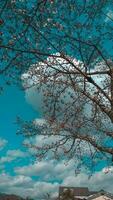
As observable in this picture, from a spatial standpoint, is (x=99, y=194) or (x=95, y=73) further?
(x=99, y=194)

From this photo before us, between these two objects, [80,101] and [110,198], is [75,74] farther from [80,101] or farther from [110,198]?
[110,198]

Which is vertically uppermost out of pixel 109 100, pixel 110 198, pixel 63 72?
pixel 110 198

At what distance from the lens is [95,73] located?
2028 cm

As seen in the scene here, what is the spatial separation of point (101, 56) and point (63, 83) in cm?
213

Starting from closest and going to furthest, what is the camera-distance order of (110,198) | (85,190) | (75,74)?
(75,74) → (110,198) → (85,190)

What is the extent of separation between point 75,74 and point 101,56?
1326mm

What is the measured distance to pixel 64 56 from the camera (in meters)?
19.4

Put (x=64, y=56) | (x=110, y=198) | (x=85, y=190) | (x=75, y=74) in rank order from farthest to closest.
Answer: (x=85, y=190) → (x=110, y=198) → (x=75, y=74) → (x=64, y=56)

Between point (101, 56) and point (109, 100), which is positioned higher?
point (101, 56)

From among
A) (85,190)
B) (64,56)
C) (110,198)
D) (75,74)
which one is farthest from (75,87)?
(85,190)

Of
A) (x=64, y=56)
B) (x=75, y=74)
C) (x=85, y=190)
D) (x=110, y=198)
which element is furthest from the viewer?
(x=85, y=190)

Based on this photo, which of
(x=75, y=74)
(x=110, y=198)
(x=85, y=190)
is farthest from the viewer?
(x=85, y=190)

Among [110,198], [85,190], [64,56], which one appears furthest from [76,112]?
[85,190]

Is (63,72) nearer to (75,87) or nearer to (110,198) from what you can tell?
(75,87)
